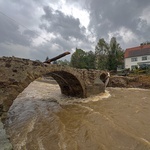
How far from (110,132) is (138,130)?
1.12 metres

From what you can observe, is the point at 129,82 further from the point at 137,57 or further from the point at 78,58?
the point at 78,58

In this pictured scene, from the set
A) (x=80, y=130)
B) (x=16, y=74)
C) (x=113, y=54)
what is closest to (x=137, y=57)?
(x=113, y=54)

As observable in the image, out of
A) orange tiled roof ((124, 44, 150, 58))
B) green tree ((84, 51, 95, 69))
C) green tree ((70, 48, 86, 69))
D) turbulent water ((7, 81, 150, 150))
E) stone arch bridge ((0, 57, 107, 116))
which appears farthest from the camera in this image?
green tree ((70, 48, 86, 69))

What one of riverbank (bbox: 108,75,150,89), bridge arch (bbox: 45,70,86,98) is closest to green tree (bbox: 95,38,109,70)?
riverbank (bbox: 108,75,150,89)

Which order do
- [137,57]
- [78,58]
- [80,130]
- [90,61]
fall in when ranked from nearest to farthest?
1. [80,130]
2. [137,57]
3. [90,61]
4. [78,58]

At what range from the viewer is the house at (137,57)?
1378 inches

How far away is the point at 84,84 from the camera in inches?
467

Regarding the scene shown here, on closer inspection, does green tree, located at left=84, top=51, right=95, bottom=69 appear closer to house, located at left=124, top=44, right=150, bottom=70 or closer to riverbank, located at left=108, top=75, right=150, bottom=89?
house, located at left=124, top=44, right=150, bottom=70

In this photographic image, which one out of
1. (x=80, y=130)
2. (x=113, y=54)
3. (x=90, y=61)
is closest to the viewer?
(x=80, y=130)

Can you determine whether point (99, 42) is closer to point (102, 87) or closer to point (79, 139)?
point (102, 87)

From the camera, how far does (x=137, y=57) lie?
3659 centimetres

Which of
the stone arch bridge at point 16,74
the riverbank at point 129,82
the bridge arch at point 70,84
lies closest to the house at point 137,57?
the riverbank at point 129,82

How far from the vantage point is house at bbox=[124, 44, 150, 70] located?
3500 cm

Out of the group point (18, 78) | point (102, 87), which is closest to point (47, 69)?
point (18, 78)
